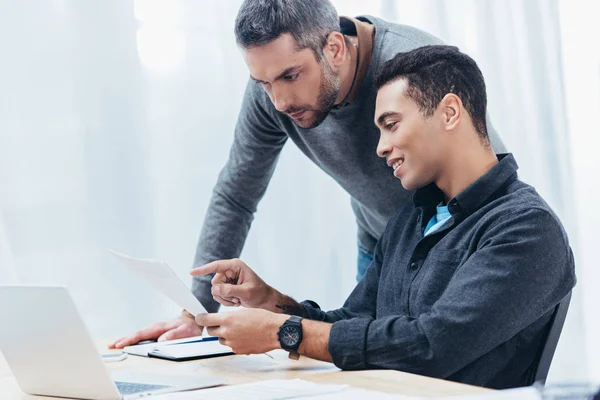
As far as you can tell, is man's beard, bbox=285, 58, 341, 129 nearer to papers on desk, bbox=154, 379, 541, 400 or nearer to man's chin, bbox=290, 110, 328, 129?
man's chin, bbox=290, 110, 328, 129

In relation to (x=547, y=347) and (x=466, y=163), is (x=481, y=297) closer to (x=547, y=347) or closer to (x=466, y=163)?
(x=547, y=347)

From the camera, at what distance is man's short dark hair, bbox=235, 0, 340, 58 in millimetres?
1615

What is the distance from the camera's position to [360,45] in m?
1.73

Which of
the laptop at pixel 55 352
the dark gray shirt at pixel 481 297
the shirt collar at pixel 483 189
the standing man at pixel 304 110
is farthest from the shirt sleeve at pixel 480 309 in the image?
the standing man at pixel 304 110

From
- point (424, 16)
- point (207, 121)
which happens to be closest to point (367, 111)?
point (207, 121)

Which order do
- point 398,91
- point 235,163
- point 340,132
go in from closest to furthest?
point 398,91, point 340,132, point 235,163

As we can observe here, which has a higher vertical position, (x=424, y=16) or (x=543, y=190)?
(x=424, y=16)

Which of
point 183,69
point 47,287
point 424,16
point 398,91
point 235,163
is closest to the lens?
point 47,287

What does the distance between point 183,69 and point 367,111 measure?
2.67 feet

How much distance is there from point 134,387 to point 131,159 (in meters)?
1.23

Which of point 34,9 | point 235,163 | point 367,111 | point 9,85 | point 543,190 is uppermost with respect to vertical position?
point 34,9

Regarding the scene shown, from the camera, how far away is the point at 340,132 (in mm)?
1784

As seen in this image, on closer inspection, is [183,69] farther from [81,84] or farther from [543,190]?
[543,190]

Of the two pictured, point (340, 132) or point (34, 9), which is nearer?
point (340, 132)
